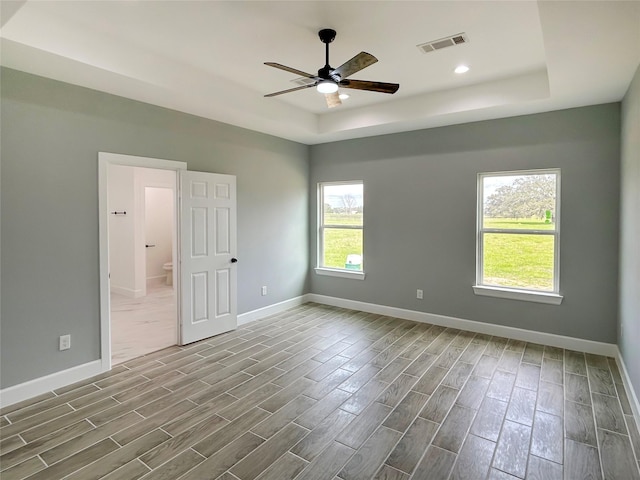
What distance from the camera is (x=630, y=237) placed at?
3049 mm

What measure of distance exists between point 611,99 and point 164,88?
4516 millimetres

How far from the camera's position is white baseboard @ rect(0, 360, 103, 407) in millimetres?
2850

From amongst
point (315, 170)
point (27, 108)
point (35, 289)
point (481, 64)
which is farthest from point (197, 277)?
point (481, 64)

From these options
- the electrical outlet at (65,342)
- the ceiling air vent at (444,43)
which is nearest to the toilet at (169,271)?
the electrical outlet at (65,342)

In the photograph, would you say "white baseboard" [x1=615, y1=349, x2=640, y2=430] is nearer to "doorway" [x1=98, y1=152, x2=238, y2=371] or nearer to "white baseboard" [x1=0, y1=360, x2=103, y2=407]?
"doorway" [x1=98, y1=152, x2=238, y2=371]

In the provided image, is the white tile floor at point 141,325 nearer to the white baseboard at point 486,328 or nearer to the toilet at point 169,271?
the toilet at point 169,271

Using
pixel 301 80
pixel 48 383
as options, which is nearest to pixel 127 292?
pixel 48 383

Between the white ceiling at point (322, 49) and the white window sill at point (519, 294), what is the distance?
84.1 inches

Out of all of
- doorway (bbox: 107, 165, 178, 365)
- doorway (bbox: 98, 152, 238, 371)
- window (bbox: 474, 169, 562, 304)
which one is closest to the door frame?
doorway (bbox: 98, 152, 238, 371)

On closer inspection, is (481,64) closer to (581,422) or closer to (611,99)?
(611,99)

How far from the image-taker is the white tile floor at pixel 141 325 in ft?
13.3

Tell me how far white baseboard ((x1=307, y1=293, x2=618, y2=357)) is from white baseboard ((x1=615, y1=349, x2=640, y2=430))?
231 millimetres

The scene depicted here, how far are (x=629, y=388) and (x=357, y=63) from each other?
3444mm

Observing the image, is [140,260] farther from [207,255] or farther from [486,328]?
[486,328]
